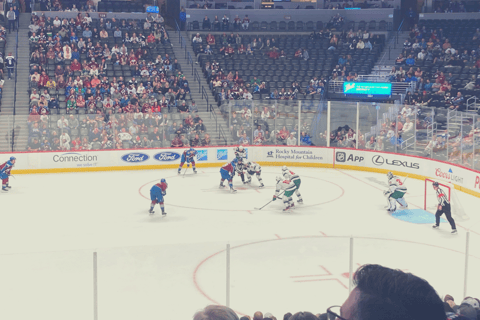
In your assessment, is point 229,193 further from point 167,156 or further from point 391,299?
point 391,299

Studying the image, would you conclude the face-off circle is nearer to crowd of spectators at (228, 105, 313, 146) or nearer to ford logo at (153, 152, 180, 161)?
ford logo at (153, 152, 180, 161)

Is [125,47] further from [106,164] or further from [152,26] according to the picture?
[106,164]

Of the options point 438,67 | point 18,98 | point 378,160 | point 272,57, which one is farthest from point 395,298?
point 272,57

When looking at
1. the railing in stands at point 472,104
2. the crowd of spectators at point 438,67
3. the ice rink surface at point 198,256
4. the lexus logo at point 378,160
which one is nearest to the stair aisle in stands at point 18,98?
A: the ice rink surface at point 198,256

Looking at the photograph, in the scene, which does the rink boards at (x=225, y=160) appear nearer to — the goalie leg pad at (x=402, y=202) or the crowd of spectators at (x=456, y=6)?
the goalie leg pad at (x=402, y=202)

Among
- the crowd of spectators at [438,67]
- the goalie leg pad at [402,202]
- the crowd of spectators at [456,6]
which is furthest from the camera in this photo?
the crowd of spectators at [456,6]

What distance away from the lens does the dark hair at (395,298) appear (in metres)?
1.80

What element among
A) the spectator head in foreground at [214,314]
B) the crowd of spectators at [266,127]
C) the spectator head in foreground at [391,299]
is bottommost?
the spectator head in foreground at [214,314]

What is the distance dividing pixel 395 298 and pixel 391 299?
0.01m

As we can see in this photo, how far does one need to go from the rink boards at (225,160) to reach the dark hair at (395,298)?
17390 millimetres

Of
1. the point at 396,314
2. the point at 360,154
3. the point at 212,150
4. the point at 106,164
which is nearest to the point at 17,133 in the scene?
the point at 106,164

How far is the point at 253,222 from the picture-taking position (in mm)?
13383

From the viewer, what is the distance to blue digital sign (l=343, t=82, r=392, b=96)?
25.6m

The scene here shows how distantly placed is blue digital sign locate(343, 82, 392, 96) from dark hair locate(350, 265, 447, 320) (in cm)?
2484
